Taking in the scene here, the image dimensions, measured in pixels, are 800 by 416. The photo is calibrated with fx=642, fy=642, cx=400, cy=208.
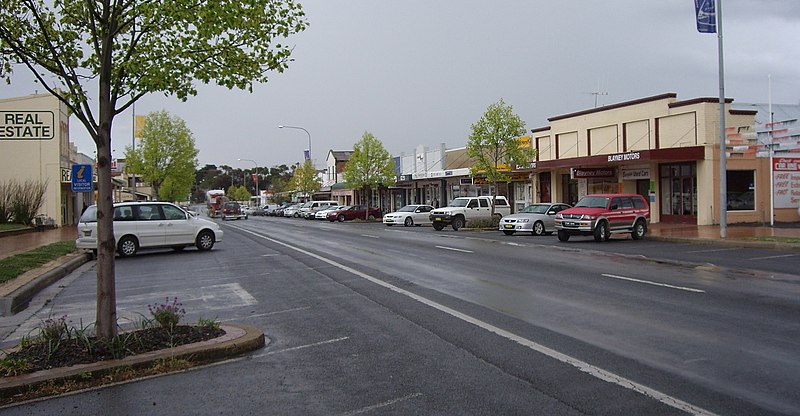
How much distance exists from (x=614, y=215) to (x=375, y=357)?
19196mm

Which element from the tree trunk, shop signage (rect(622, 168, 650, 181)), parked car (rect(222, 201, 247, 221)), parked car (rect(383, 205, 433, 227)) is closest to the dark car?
parked car (rect(383, 205, 433, 227))

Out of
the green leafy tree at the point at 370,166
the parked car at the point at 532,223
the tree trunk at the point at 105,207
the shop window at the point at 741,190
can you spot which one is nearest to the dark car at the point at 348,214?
the green leafy tree at the point at 370,166

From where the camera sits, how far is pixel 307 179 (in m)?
75.0

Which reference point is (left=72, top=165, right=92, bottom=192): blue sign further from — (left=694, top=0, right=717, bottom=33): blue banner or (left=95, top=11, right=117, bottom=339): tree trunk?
(left=694, top=0, right=717, bottom=33): blue banner

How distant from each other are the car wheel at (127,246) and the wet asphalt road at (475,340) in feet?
16.5

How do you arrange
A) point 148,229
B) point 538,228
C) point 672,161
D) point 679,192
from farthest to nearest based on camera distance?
point 679,192, point 672,161, point 538,228, point 148,229

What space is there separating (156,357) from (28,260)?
12498 millimetres

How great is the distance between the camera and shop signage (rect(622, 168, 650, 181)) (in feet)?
111

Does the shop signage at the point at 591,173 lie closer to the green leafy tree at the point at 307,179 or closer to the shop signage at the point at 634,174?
the shop signage at the point at 634,174

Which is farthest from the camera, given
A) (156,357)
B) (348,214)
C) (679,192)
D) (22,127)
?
(348,214)

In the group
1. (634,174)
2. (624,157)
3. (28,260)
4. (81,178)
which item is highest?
(624,157)

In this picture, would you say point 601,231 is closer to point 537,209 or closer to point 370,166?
point 537,209

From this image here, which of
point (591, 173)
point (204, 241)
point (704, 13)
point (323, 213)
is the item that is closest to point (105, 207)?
point (204, 241)

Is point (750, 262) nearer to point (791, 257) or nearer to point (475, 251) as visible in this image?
point (791, 257)
